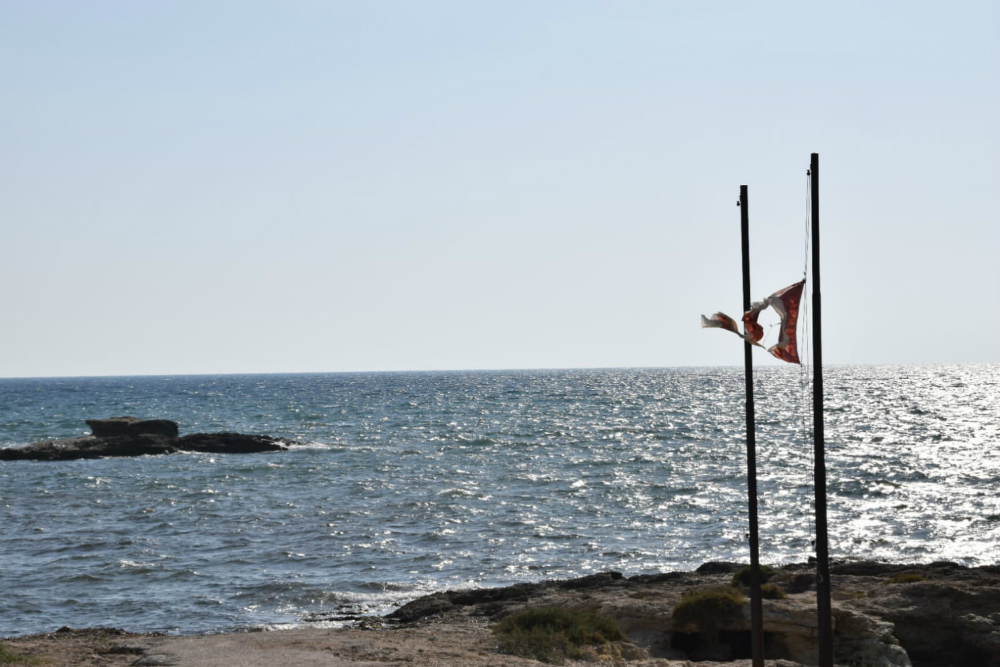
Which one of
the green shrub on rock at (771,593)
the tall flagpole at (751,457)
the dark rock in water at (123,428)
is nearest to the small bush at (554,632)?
the green shrub on rock at (771,593)

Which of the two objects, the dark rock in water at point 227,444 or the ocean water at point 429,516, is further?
the dark rock in water at point 227,444

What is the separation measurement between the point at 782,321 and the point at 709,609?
7.66 m

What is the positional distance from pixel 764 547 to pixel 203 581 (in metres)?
17.2

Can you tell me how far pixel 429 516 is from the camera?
40375 millimetres

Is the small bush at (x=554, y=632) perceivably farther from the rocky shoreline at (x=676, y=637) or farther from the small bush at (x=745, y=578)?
the small bush at (x=745, y=578)

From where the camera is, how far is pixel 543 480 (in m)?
51.3

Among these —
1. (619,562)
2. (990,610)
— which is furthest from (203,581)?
(990,610)

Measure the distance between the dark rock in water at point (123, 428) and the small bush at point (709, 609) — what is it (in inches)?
2211

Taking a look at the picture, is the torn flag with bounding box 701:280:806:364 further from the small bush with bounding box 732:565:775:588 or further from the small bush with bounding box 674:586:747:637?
the small bush with bounding box 732:565:775:588

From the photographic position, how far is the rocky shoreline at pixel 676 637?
1900 cm

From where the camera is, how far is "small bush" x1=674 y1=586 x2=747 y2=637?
794 inches

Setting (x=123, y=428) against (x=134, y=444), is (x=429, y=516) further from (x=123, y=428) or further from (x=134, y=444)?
(x=123, y=428)

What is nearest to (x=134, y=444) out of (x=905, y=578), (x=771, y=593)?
(x=771, y=593)

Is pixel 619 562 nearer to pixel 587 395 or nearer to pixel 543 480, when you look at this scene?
pixel 543 480
